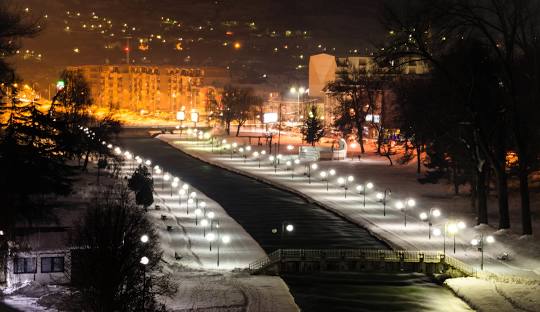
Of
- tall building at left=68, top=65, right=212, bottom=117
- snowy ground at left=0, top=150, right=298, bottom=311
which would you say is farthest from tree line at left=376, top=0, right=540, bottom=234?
tall building at left=68, top=65, right=212, bottom=117

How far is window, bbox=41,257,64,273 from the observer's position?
114 feet

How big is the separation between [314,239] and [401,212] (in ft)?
27.4

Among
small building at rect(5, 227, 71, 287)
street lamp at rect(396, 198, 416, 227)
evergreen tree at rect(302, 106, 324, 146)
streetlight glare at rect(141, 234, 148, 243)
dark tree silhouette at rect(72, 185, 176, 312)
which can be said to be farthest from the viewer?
evergreen tree at rect(302, 106, 324, 146)

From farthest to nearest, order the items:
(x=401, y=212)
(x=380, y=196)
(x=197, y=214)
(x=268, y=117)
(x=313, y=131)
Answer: (x=268, y=117), (x=313, y=131), (x=380, y=196), (x=401, y=212), (x=197, y=214)

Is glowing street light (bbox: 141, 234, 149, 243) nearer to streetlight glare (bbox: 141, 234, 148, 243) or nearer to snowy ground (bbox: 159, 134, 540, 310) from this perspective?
streetlight glare (bbox: 141, 234, 148, 243)

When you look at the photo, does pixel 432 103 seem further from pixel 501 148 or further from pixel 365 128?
pixel 365 128

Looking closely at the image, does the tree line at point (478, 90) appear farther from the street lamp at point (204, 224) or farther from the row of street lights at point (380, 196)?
the street lamp at point (204, 224)

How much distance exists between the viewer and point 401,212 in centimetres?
5572

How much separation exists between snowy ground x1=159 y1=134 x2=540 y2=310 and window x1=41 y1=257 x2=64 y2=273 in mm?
16560

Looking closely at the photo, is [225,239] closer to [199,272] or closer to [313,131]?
[199,272]

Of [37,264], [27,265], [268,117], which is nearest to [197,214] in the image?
[37,264]

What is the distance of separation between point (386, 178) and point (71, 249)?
42.8m

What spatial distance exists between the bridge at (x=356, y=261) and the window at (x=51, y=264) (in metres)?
9.35

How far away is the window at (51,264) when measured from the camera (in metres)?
34.8
